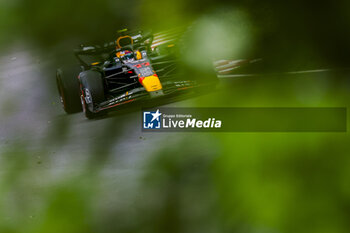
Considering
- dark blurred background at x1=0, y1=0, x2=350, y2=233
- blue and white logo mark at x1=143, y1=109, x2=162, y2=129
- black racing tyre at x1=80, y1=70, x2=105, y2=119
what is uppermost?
dark blurred background at x1=0, y1=0, x2=350, y2=233

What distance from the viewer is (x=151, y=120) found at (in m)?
0.94

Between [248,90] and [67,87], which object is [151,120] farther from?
[67,87]

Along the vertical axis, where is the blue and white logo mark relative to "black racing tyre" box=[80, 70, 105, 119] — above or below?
above

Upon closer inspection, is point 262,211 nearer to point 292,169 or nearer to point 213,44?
point 292,169

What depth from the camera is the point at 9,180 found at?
2.09 ft

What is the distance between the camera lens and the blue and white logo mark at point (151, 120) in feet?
3.01

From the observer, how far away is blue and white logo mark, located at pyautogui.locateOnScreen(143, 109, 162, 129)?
918 millimetres

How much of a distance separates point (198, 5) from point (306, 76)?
0.55 ft

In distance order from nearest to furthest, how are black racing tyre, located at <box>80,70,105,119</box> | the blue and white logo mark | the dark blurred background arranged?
the dark blurred background
the blue and white logo mark
black racing tyre, located at <box>80,70,105,119</box>

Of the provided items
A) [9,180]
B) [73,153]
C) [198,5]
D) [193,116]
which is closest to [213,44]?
[198,5]

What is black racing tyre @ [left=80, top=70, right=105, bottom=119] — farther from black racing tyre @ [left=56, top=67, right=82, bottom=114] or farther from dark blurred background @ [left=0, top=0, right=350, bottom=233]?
dark blurred background @ [left=0, top=0, right=350, bottom=233]

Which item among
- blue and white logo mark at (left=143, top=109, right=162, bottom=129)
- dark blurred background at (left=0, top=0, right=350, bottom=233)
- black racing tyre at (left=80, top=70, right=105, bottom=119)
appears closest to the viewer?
dark blurred background at (left=0, top=0, right=350, bottom=233)

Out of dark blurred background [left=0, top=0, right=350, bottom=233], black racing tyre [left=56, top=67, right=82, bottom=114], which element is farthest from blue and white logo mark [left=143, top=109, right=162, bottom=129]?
dark blurred background [left=0, top=0, right=350, bottom=233]

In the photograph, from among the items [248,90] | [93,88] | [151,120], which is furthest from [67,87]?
[248,90]
